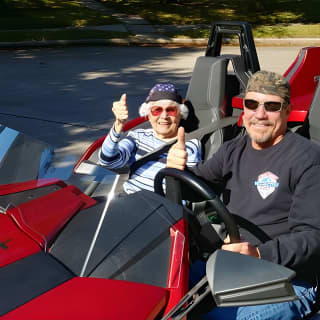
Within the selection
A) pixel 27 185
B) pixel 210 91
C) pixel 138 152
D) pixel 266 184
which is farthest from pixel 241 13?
pixel 27 185

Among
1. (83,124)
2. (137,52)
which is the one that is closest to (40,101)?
(83,124)

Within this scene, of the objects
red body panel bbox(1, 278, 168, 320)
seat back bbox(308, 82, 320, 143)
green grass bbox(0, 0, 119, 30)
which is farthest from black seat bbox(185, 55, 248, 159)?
green grass bbox(0, 0, 119, 30)

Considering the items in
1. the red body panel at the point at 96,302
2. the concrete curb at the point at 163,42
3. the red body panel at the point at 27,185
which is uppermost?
the red body panel at the point at 27,185

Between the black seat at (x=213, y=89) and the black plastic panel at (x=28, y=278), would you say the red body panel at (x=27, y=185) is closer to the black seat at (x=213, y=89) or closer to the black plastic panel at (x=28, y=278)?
the black plastic panel at (x=28, y=278)

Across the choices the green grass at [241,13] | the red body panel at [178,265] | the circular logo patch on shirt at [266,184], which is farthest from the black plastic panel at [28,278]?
the green grass at [241,13]

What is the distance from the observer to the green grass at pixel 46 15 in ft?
58.1

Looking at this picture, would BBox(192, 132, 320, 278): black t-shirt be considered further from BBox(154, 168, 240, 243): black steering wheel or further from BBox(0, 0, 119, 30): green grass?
BBox(0, 0, 119, 30): green grass

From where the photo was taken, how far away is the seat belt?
3.53m

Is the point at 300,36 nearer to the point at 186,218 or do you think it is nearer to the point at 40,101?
the point at 40,101

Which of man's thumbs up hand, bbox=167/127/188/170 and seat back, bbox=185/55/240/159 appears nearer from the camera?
man's thumbs up hand, bbox=167/127/188/170

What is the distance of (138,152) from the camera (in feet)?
12.2

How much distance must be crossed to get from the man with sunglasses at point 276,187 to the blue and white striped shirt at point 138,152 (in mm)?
889

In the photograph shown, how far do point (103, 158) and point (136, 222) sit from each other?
1660 millimetres

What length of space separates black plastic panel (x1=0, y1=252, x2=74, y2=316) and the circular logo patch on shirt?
105cm
